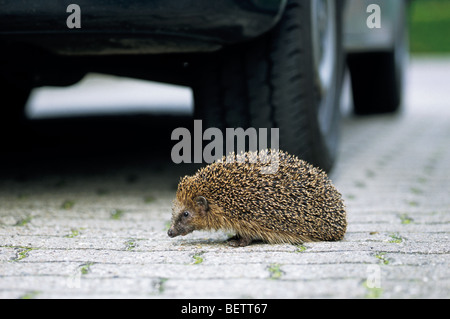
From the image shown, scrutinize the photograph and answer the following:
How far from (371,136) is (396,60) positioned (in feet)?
5.15

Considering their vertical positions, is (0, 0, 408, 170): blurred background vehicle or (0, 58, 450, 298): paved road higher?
(0, 0, 408, 170): blurred background vehicle

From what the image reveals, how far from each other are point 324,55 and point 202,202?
180 cm

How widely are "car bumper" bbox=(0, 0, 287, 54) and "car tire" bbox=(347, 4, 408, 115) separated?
4.73m

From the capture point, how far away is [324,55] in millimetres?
4559

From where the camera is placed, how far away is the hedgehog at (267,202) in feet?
10.2

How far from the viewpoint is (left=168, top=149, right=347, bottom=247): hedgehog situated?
3.12 metres

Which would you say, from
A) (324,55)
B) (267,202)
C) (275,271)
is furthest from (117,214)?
(324,55)

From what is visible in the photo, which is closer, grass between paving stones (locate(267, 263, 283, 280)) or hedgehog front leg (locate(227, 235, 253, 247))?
grass between paving stones (locate(267, 263, 283, 280))

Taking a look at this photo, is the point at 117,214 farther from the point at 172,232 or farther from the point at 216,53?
the point at 216,53

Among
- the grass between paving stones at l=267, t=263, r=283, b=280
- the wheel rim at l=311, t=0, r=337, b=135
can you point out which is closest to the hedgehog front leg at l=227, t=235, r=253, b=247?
the grass between paving stones at l=267, t=263, r=283, b=280

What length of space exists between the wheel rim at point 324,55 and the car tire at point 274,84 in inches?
1.5

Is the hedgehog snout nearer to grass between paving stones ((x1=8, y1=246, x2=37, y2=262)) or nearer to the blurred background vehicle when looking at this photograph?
grass between paving stones ((x1=8, y1=246, x2=37, y2=262))
